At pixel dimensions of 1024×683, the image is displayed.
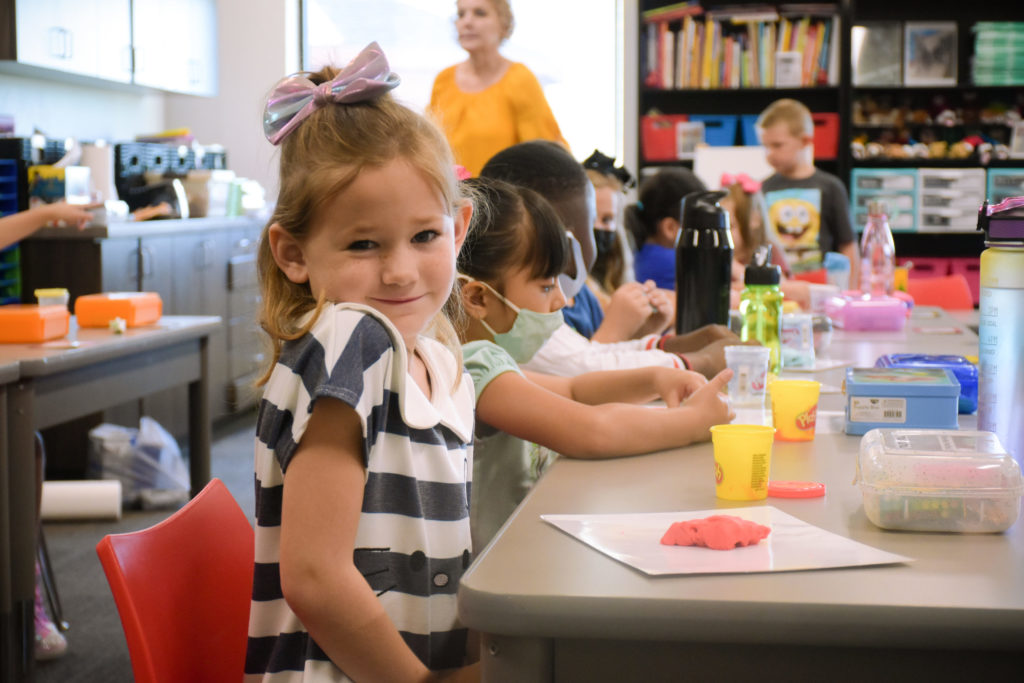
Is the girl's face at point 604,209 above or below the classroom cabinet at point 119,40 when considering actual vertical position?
Result: below

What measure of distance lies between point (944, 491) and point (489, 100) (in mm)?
2868

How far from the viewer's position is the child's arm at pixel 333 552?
87cm

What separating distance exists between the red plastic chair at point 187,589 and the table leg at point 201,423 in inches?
65.0

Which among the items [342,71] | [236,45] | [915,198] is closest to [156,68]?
[236,45]

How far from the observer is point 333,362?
35.0 inches

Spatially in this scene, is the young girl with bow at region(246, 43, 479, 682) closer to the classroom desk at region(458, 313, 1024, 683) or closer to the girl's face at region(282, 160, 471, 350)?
the girl's face at region(282, 160, 471, 350)

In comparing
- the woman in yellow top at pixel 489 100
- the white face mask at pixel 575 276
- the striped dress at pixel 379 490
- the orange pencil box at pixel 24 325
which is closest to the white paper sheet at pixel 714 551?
the striped dress at pixel 379 490

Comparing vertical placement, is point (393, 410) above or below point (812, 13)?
below

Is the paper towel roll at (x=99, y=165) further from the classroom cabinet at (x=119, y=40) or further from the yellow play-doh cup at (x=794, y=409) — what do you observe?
the yellow play-doh cup at (x=794, y=409)

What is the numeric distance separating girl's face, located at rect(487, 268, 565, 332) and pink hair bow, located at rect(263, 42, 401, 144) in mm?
493

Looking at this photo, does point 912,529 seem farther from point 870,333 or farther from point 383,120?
point 870,333

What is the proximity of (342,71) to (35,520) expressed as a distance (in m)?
1.40

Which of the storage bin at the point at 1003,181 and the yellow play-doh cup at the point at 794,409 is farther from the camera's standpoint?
the storage bin at the point at 1003,181

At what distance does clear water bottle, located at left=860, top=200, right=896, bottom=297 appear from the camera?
2844 mm
